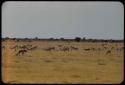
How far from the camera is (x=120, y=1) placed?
3.47 metres

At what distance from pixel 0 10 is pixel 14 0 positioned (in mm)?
162

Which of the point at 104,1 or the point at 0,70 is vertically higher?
the point at 104,1

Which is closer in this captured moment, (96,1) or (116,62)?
(96,1)

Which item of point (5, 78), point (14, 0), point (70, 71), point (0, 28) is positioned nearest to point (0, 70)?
point (5, 78)

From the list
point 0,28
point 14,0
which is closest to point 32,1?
point 14,0

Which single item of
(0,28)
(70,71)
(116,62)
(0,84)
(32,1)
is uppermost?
(32,1)

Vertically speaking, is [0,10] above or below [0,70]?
above

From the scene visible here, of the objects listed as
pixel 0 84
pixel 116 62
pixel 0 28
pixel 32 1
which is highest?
pixel 32 1

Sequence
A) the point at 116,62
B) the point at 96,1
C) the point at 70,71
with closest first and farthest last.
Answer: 1. the point at 96,1
2. the point at 70,71
3. the point at 116,62

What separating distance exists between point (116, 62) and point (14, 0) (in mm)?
14069

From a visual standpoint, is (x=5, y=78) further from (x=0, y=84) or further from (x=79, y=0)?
(x=79, y=0)

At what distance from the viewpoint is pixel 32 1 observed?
3477 millimetres

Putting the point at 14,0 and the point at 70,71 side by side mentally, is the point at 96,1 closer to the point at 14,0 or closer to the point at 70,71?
the point at 14,0

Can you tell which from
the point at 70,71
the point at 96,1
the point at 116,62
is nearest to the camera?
the point at 96,1
